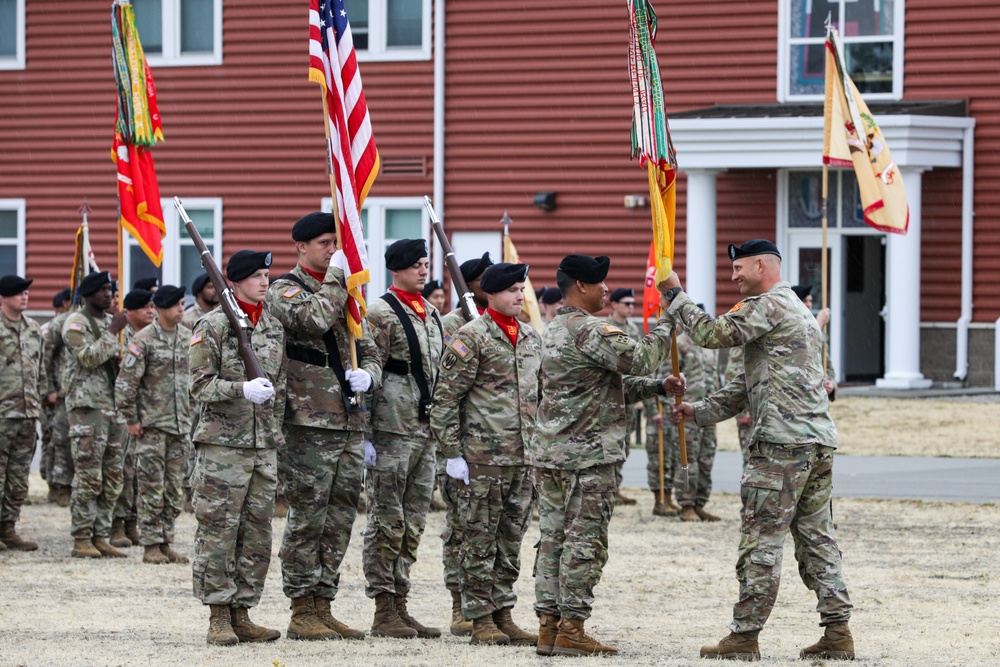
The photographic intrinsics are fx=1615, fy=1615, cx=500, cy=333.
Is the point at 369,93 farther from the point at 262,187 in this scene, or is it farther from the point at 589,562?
the point at 589,562

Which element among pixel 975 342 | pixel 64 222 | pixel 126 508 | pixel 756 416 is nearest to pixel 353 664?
pixel 756 416

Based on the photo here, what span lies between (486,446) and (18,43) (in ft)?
67.9

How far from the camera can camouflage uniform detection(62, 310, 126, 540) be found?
12.2 metres

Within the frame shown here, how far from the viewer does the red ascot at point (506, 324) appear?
884 cm

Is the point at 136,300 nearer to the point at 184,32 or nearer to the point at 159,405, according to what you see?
the point at 159,405

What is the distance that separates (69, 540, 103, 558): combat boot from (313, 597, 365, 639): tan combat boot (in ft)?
12.3

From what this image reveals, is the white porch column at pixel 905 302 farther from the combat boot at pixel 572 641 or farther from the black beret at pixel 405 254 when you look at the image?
the combat boot at pixel 572 641

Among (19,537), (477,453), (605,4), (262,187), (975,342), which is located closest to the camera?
(477,453)

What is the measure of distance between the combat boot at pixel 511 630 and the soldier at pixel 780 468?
98cm

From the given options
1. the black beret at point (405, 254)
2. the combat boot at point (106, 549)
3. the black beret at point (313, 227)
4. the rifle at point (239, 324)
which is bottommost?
the combat boot at point (106, 549)

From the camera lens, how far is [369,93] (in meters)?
25.1

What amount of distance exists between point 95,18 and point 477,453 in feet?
65.2

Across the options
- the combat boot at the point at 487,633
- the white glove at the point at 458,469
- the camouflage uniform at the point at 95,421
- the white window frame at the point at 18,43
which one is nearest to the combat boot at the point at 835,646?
the combat boot at the point at 487,633

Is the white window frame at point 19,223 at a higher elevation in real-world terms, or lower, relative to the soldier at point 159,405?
higher
